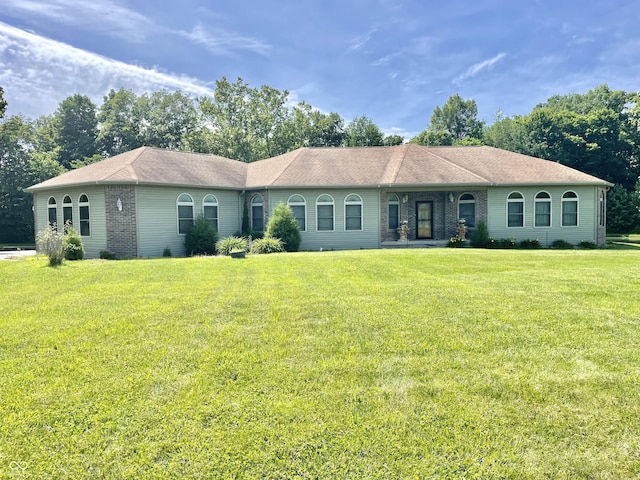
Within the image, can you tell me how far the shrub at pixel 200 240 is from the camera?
17.4 metres

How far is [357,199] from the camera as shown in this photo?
755 inches

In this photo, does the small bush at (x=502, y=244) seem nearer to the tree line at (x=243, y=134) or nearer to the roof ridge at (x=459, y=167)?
the roof ridge at (x=459, y=167)

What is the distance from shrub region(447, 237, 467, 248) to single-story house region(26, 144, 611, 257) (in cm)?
97

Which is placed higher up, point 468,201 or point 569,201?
point 468,201

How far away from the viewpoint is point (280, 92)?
126 feet

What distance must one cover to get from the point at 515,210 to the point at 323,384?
1810 centimetres

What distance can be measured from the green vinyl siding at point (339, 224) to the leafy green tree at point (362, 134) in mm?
21017

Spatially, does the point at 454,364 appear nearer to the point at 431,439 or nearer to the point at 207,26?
the point at 431,439

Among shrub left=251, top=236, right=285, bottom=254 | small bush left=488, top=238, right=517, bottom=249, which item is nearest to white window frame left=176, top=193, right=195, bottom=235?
shrub left=251, top=236, right=285, bottom=254

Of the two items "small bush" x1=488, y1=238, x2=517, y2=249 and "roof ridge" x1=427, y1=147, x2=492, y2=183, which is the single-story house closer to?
"roof ridge" x1=427, y1=147, x2=492, y2=183

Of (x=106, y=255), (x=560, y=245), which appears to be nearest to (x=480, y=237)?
(x=560, y=245)

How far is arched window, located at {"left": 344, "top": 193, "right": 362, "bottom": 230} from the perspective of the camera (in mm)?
19172

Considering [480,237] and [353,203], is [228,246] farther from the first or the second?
[480,237]

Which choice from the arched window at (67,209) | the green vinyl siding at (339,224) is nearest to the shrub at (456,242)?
the green vinyl siding at (339,224)
